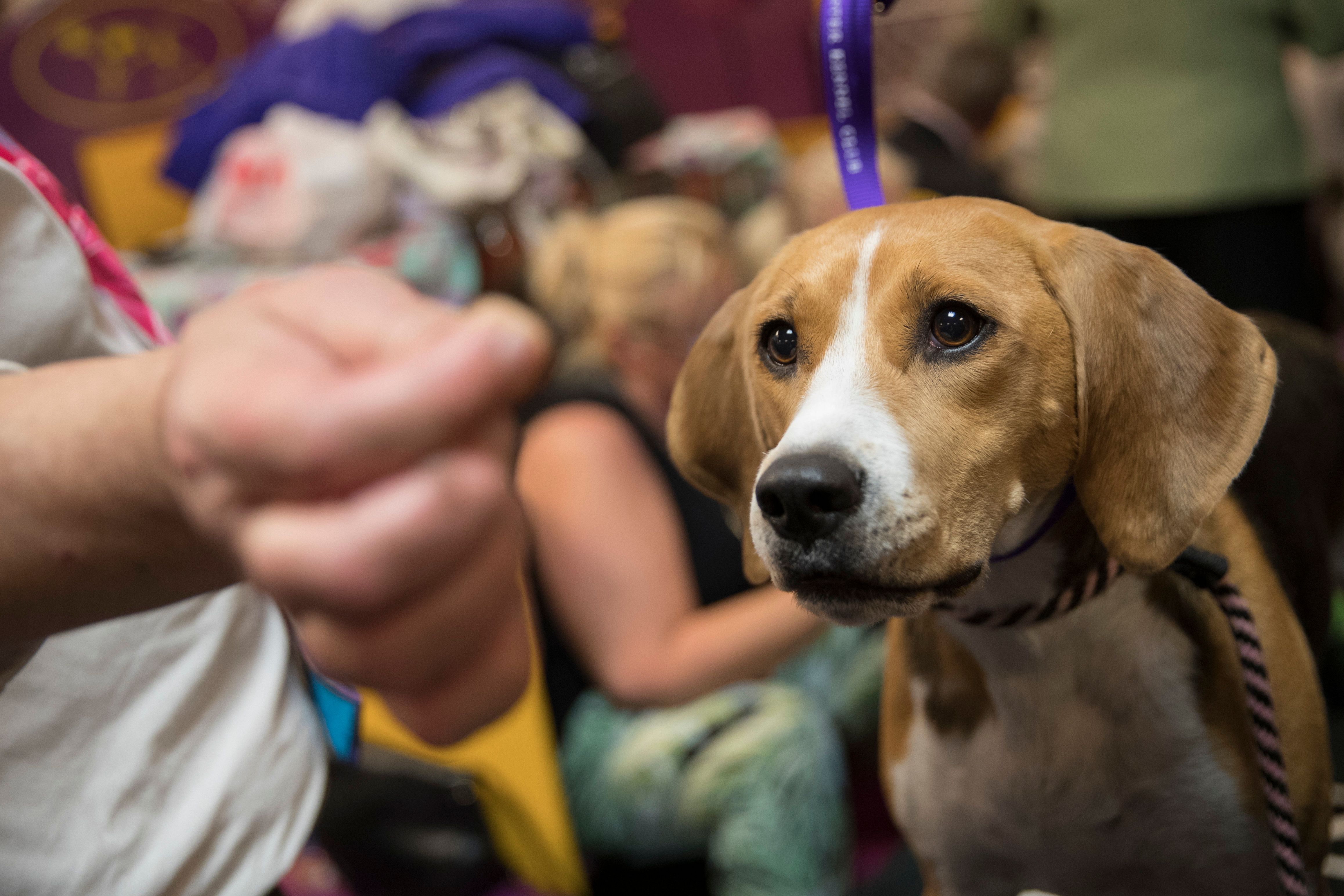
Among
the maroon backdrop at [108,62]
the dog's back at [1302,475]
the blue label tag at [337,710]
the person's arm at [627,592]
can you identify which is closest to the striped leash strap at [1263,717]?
the dog's back at [1302,475]

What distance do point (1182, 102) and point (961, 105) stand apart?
4.65ft

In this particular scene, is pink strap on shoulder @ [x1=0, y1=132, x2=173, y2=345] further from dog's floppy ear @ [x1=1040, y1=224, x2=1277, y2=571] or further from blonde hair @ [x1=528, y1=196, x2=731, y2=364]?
blonde hair @ [x1=528, y1=196, x2=731, y2=364]

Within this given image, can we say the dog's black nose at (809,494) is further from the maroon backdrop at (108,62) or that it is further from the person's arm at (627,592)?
the maroon backdrop at (108,62)

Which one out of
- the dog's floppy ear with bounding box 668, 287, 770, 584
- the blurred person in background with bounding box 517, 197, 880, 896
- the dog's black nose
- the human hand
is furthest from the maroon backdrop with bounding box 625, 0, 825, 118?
the human hand

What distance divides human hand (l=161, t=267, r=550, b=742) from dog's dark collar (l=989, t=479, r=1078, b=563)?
0.29m

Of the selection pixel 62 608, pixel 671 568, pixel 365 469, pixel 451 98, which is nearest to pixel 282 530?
pixel 365 469

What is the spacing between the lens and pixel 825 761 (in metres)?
1.25

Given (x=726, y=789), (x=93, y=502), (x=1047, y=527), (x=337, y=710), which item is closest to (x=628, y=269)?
(x=726, y=789)

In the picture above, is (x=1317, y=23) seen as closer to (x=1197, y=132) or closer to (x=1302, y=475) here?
(x=1197, y=132)

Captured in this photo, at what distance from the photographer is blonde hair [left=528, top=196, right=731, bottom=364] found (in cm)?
128

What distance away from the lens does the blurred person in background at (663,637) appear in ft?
3.95

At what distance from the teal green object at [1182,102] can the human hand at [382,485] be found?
1.60 feet

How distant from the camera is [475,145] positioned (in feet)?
7.50

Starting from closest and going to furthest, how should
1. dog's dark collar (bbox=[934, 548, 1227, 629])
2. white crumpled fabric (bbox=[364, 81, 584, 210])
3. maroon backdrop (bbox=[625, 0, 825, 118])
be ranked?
dog's dark collar (bbox=[934, 548, 1227, 629]) → white crumpled fabric (bbox=[364, 81, 584, 210]) → maroon backdrop (bbox=[625, 0, 825, 118])
